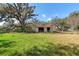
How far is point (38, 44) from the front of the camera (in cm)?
272

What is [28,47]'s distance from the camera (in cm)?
272

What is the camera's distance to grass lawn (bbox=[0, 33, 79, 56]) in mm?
2693

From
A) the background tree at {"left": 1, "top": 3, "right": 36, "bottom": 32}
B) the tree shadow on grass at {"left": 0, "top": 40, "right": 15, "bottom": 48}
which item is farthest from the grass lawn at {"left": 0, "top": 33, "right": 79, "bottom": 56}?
the background tree at {"left": 1, "top": 3, "right": 36, "bottom": 32}

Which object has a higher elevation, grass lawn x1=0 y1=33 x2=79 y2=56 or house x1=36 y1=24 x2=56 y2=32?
house x1=36 y1=24 x2=56 y2=32

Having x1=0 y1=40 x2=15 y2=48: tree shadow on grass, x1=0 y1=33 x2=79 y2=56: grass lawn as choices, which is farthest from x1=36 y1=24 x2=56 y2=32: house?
x1=0 y1=40 x2=15 y2=48: tree shadow on grass

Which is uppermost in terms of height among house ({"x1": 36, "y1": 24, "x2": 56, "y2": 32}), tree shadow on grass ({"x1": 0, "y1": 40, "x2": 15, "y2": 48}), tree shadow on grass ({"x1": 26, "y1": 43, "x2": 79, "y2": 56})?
house ({"x1": 36, "y1": 24, "x2": 56, "y2": 32})

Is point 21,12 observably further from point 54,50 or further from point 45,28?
point 54,50

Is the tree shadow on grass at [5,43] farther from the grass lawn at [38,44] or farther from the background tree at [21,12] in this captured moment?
the background tree at [21,12]

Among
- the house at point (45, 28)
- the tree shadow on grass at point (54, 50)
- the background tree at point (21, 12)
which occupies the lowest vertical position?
the tree shadow on grass at point (54, 50)

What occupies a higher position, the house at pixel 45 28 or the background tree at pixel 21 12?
the background tree at pixel 21 12

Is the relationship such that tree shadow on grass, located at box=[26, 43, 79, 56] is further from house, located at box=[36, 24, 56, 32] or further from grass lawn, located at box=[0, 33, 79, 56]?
house, located at box=[36, 24, 56, 32]

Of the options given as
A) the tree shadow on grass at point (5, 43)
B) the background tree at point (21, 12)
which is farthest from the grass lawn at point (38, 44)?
the background tree at point (21, 12)

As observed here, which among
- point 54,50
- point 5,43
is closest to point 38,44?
point 54,50

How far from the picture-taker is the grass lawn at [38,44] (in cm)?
269
